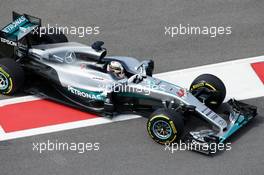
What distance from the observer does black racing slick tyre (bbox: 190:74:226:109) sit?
13961 millimetres

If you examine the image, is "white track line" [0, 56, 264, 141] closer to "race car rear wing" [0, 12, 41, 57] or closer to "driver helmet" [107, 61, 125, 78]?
"driver helmet" [107, 61, 125, 78]

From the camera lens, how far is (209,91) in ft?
45.9

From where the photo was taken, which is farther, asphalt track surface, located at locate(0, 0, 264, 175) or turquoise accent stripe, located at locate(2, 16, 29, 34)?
turquoise accent stripe, located at locate(2, 16, 29, 34)

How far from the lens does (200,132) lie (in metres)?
13.1

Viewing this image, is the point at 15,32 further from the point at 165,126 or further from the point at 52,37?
the point at 165,126

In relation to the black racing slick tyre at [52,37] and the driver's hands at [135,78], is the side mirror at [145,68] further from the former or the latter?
the black racing slick tyre at [52,37]

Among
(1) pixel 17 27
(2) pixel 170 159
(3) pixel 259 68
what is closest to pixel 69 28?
(1) pixel 17 27

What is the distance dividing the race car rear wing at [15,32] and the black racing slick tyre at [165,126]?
12.4 feet

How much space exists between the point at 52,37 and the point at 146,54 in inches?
95.5

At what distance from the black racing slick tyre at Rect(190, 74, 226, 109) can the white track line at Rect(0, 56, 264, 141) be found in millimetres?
994

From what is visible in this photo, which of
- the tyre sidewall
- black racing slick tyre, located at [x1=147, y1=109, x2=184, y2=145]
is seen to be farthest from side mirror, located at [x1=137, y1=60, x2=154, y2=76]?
the tyre sidewall

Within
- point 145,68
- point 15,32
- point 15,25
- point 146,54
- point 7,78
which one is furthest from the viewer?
point 146,54

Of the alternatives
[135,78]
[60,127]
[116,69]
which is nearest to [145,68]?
[135,78]

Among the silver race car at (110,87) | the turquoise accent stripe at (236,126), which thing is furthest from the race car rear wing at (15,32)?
the turquoise accent stripe at (236,126)
